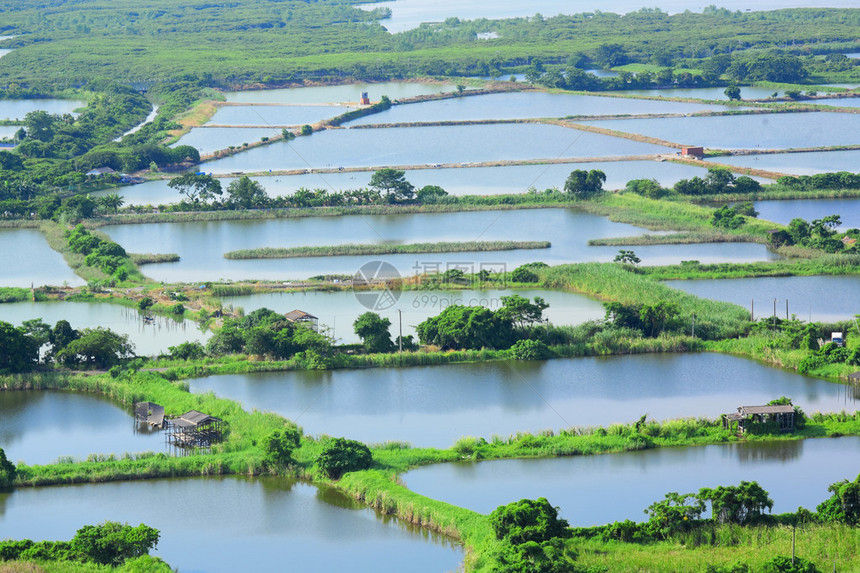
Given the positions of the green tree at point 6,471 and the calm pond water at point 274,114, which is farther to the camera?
the calm pond water at point 274,114

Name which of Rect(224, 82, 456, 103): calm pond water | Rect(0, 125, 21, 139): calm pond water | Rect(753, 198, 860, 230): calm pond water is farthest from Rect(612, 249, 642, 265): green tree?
Rect(224, 82, 456, 103): calm pond water

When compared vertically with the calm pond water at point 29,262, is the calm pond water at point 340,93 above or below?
above

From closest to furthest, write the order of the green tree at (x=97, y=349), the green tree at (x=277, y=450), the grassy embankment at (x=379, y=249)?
1. the green tree at (x=277, y=450)
2. the green tree at (x=97, y=349)
3. the grassy embankment at (x=379, y=249)

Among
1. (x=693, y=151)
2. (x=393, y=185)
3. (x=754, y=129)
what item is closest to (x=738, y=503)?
(x=393, y=185)

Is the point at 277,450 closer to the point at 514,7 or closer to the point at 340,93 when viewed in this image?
the point at 340,93

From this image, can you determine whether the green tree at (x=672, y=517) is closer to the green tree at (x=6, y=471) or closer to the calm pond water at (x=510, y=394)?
the calm pond water at (x=510, y=394)

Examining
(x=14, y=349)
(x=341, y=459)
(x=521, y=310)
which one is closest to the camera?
(x=341, y=459)

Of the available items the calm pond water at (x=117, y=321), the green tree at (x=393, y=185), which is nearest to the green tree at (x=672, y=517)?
the calm pond water at (x=117, y=321)

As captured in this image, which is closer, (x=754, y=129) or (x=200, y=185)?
(x=200, y=185)
